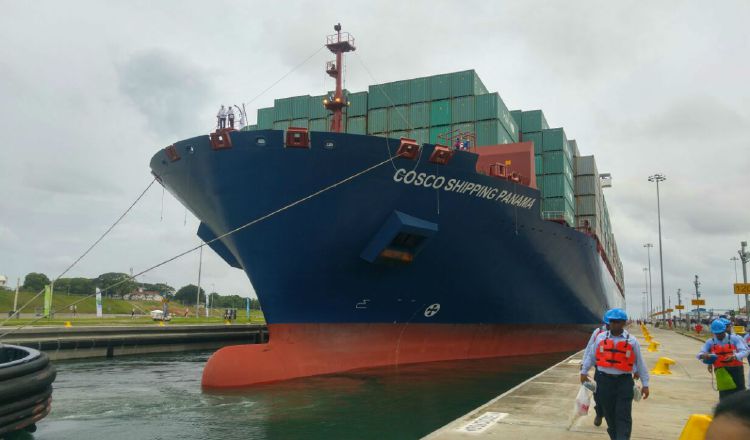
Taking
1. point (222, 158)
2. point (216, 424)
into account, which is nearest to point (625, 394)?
point (216, 424)

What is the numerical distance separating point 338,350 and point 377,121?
45.0ft

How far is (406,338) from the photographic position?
53.3 ft

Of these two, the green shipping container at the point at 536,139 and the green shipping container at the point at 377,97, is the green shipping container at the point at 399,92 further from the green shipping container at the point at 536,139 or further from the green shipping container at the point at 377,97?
the green shipping container at the point at 536,139

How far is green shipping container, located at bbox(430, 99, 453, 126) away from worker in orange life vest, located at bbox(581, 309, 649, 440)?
19802 mm

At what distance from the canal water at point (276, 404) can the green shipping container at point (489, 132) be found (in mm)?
10326

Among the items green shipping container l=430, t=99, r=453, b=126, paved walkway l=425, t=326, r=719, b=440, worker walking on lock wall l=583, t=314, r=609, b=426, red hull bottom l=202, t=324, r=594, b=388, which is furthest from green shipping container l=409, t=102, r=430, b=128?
worker walking on lock wall l=583, t=314, r=609, b=426

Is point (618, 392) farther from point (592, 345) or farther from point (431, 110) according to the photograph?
point (431, 110)

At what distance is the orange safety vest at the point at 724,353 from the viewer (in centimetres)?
759

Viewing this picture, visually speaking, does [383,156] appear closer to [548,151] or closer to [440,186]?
[440,186]

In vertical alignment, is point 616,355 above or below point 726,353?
above

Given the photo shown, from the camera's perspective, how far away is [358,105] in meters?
26.8

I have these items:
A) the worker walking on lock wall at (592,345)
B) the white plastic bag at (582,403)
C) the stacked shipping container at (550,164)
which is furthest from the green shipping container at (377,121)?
the white plastic bag at (582,403)

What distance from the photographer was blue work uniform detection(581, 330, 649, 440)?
17.7ft

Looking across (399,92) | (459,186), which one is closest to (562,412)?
(459,186)
